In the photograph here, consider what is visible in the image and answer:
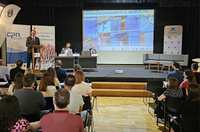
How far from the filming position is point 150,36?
998cm

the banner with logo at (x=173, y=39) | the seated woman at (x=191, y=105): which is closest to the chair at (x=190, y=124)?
the seated woman at (x=191, y=105)

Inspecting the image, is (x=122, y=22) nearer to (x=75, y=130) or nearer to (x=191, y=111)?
(x=191, y=111)

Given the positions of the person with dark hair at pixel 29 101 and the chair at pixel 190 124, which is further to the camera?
the person with dark hair at pixel 29 101

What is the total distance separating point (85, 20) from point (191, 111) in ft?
27.1

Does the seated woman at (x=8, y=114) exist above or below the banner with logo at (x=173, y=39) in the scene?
below

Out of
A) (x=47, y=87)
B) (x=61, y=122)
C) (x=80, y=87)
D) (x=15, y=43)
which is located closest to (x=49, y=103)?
(x=47, y=87)

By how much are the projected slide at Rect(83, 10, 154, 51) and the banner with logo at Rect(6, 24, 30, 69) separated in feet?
9.67

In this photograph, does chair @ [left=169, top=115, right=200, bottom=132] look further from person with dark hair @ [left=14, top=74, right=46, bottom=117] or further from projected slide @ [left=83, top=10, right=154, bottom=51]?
projected slide @ [left=83, top=10, right=154, bottom=51]

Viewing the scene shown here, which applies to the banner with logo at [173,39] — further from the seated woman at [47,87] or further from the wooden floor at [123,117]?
the seated woman at [47,87]

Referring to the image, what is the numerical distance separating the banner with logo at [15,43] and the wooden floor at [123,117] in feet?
14.0

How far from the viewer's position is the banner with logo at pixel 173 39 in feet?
31.8

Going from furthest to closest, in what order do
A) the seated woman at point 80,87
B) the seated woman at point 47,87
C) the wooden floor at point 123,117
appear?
the wooden floor at point 123,117 < the seated woman at point 80,87 < the seated woman at point 47,87

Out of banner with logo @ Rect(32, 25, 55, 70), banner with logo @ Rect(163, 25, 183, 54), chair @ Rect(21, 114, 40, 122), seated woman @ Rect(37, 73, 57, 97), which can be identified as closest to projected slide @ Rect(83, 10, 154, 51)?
banner with logo @ Rect(163, 25, 183, 54)

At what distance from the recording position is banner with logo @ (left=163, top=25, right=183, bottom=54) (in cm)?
969
